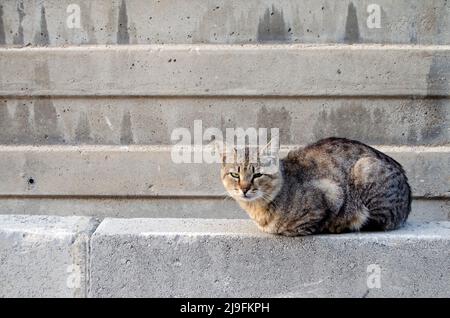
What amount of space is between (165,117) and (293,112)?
3.07ft

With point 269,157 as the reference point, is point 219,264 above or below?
below

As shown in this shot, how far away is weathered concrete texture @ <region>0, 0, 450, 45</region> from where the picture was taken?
5.37 metres

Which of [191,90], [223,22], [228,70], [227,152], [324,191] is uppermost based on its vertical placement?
[223,22]

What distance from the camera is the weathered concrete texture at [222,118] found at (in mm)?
5445

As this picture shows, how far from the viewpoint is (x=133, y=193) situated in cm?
554

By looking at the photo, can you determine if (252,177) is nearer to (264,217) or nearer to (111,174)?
(264,217)

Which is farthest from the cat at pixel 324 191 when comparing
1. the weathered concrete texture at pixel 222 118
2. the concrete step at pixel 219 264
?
the weathered concrete texture at pixel 222 118

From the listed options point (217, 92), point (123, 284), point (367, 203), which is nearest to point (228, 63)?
point (217, 92)

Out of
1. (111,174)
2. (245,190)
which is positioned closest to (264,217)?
(245,190)

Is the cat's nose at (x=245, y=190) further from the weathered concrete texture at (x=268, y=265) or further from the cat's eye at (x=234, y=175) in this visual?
the weathered concrete texture at (x=268, y=265)

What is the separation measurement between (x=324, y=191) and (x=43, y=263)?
5.58 ft

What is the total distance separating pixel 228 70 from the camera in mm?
5422
